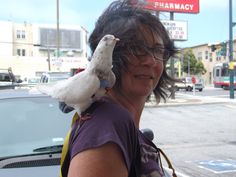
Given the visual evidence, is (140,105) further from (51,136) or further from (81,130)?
(51,136)

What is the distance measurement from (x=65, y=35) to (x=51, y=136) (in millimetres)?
90250

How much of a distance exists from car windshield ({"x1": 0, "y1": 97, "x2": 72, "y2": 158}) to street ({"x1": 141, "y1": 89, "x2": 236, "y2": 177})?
3914 millimetres

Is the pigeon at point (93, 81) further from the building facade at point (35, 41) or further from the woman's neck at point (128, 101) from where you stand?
the building facade at point (35, 41)

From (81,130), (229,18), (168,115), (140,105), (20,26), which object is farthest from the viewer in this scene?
(20,26)

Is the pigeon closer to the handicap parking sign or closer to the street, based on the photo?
the street

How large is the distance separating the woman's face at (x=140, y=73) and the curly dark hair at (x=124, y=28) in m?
0.02

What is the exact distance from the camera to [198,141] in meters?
11.4

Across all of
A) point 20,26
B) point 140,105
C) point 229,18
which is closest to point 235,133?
point 140,105

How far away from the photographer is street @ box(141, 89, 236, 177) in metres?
7.80

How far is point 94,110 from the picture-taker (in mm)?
1374

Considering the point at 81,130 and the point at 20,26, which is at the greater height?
the point at 20,26

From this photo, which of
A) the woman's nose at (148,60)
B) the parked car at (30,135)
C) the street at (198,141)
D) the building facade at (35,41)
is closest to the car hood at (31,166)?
the parked car at (30,135)

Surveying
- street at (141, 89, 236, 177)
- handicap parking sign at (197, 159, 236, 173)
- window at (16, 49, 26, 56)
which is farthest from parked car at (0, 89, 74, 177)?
window at (16, 49, 26, 56)

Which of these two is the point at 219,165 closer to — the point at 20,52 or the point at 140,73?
the point at 140,73
